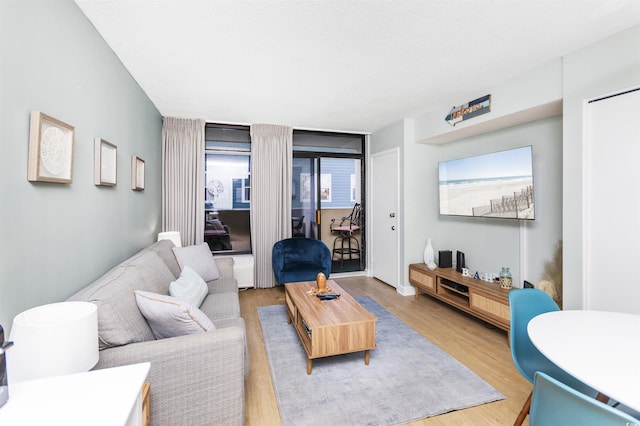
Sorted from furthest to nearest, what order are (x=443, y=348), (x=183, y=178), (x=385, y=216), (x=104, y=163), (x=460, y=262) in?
(x=385, y=216) < (x=183, y=178) < (x=460, y=262) < (x=443, y=348) < (x=104, y=163)

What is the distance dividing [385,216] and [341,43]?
2.90m

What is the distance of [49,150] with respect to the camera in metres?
1.36

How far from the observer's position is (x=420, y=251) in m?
4.06

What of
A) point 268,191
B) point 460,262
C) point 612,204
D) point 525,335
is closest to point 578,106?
point 612,204

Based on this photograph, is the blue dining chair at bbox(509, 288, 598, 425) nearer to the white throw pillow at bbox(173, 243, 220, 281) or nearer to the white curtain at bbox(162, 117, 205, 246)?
the white throw pillow at bbox(173, 243, 220, 281)

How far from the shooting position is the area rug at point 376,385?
68.8 inches

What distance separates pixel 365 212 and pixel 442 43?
10.5ft

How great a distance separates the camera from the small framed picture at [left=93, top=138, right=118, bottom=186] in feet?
6.11

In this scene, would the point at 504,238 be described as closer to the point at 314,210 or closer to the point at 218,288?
the point at 314,210

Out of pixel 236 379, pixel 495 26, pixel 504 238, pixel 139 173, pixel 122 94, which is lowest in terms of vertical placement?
pixel 236 379

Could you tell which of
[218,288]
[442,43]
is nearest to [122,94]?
[218,288]

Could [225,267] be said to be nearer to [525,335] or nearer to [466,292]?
[466,292]

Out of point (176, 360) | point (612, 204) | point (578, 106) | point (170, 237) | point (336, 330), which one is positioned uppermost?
point (578, 106)

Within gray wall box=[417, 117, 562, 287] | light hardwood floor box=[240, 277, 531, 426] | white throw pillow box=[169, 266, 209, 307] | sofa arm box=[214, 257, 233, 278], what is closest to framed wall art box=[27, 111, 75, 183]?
white throw pillow box=[169, 266, 209, 307]
